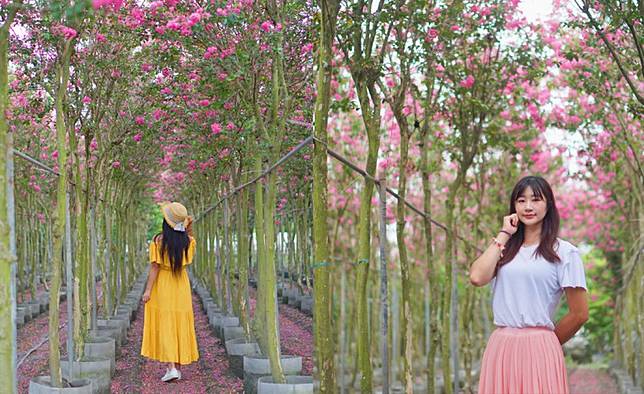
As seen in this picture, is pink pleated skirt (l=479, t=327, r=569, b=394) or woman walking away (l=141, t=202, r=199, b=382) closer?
pink pleated skirt (l=479, t=327, r=569, b=394)

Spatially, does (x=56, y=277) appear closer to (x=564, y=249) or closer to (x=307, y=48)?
(x=307, y=48)

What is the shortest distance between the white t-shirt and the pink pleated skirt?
47 millimetres

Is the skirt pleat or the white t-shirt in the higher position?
the white t-shirt

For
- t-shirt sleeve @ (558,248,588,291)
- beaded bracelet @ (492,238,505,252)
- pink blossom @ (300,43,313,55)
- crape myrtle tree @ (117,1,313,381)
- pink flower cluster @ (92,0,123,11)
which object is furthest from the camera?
pink blossom @ (300,43,313,55)

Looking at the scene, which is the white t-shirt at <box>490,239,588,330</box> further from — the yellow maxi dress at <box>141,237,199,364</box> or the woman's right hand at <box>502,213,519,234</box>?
the yellow maxi dress at <box>141,237,199,364</box>

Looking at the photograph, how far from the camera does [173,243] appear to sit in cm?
634

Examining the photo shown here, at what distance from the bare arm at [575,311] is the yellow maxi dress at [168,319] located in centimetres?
381

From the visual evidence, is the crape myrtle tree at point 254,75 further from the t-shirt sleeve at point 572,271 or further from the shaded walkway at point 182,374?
the t-shirt sleeve at point 572,271

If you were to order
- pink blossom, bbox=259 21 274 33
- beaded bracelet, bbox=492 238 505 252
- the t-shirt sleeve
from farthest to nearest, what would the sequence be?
pink blossom, bbox=259 21 274 33
beaded bracelet, bbox=492 238 505 252
the t-shirt sleeve

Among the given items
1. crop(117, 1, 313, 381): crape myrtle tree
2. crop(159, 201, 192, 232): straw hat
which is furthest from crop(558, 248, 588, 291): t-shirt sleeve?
crop(159, 201, 192, 232): straw hat

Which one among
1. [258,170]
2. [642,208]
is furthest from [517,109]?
[258,170]

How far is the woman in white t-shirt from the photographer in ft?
10.6

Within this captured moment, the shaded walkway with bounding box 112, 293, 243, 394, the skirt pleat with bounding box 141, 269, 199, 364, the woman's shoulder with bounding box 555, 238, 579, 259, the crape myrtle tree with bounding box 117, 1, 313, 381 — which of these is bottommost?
the shaded walkway with bounding box 112, 293, 243, 394

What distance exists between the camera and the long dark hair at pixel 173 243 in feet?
20.8
